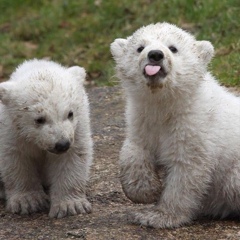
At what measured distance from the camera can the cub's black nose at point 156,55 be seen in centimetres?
605

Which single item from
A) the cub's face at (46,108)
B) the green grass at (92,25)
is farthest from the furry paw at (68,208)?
the green grass at (92,25)

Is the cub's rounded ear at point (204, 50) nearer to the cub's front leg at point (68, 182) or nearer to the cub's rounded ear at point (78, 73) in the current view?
the cub's rounded ear at point (78, 73)

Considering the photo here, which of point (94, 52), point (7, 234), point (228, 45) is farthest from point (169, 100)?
point (94, 52)

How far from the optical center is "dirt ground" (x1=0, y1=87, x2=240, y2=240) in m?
6.40

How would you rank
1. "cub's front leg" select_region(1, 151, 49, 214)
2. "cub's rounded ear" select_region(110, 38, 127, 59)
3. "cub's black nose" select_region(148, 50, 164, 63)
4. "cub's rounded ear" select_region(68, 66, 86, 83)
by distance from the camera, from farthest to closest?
1. "cub's rounded ear" select_region(68, 66, 86, 83)
2. "cub's front leg" select_region(1, 151, 49, 214)
3. "cub's rounded ear" select_region(110, 38, 127, 59)
4. "cub's black nose" select_region(148, 50, 164, 63)

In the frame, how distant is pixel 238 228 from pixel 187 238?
464mm

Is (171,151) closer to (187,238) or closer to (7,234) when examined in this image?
(187,238)

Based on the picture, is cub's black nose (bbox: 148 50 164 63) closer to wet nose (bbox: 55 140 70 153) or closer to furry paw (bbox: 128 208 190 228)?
wet nose (bbox: 55 140 70 153)

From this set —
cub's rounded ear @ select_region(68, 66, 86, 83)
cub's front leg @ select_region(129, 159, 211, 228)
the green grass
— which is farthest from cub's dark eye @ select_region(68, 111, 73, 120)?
the green grass

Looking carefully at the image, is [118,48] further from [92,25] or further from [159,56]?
[92,25]

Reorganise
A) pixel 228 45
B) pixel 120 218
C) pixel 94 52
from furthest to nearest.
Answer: pixel 94 52 < pixel 228 45 < pixel 120 218

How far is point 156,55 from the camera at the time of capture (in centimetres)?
Result: 605

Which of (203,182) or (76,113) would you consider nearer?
(203,182)

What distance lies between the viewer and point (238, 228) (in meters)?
6.54
